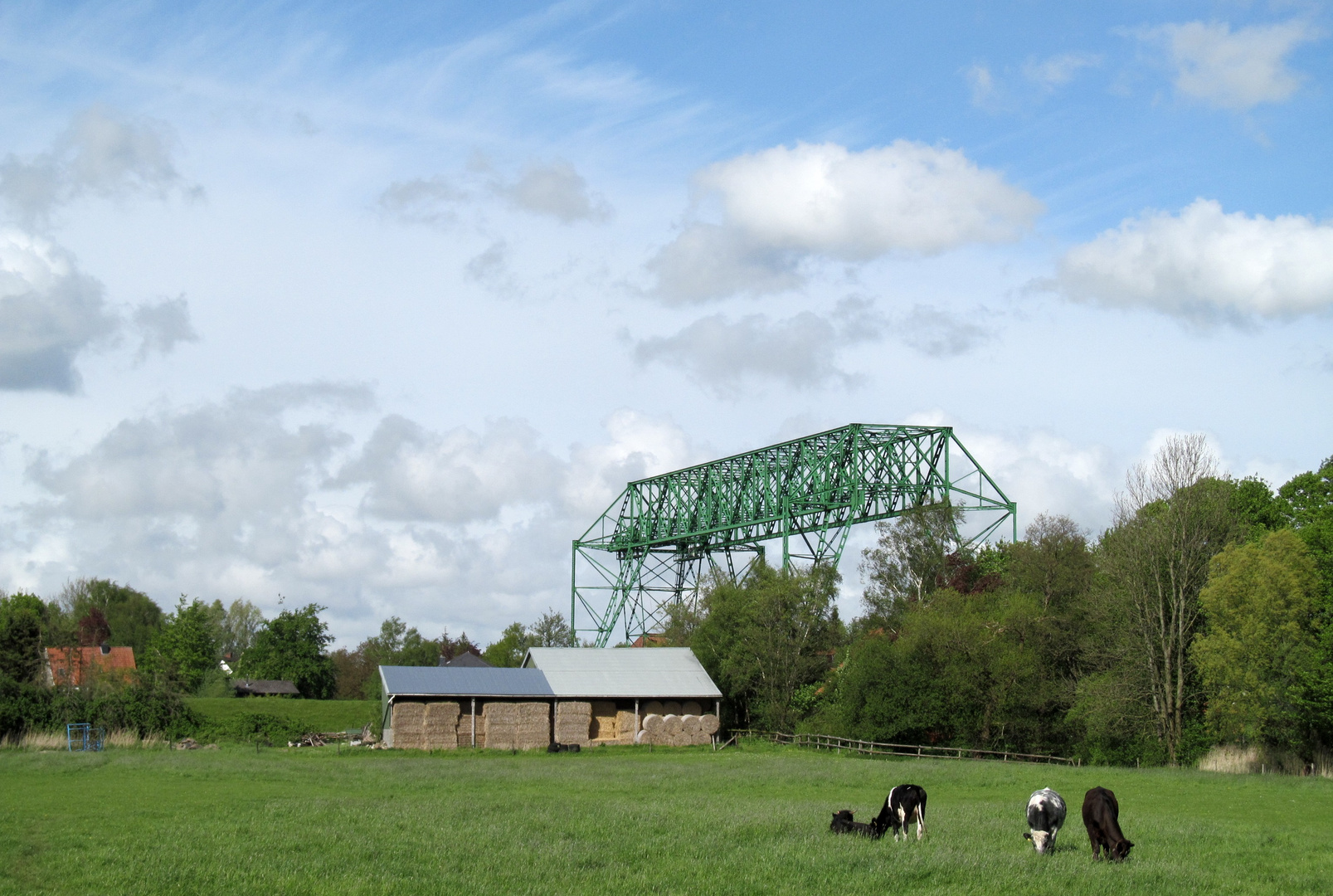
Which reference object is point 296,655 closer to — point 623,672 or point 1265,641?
point 623,672

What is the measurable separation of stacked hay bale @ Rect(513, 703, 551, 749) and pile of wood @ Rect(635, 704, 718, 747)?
5000mm

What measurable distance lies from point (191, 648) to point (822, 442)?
53902 millimetres

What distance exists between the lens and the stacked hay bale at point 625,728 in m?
58.6

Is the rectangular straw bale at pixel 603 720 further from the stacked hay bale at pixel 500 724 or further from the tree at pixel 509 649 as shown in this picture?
the tree at pixel 509 649

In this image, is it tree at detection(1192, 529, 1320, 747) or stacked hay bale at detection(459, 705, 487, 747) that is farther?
stacked hay bale at detection(459, 705, 487, 747)

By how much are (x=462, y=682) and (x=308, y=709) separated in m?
23.6

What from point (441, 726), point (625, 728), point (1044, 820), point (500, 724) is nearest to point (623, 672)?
point (625, 728)

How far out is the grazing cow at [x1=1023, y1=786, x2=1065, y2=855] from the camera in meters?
18.4

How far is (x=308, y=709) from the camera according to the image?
75.1 m

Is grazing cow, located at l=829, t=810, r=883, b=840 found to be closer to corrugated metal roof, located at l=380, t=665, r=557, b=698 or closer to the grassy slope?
corrugated metal roof, located at l=380, t=665, r=557, b=698

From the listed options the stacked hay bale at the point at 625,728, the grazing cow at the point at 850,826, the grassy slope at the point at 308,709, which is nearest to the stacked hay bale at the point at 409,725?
the stacked hay bale at the point at 625,728

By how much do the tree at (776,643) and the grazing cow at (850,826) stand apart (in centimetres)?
3903

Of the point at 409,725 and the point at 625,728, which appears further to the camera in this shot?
the point at 625,728

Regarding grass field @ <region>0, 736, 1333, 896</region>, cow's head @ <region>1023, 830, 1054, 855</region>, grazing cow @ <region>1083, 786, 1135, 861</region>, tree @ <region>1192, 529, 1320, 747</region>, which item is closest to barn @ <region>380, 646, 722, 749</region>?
grass field @ <region>0, 736, 1333, 896</region>
